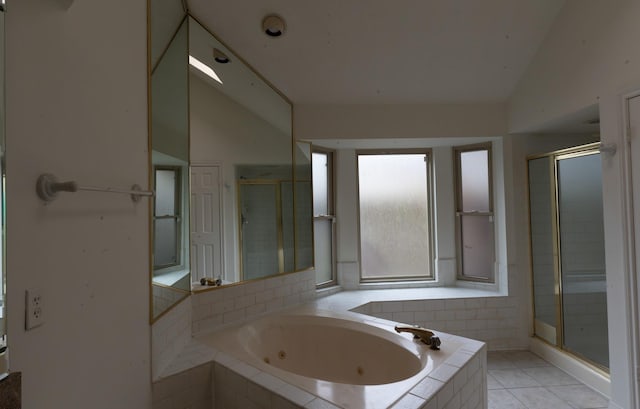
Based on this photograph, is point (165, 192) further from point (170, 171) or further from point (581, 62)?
point (581, 62)

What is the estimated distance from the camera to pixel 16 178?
981 millimetres

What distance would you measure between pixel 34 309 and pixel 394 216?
3360mm

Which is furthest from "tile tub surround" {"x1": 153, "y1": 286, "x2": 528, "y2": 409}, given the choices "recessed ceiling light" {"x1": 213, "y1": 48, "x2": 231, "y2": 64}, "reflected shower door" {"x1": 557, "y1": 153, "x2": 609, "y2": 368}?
"recessed ceiling light" {"x1": 213, "y1": 48, "x2": 231, "y2": 64}

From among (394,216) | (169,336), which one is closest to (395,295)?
(394,216)

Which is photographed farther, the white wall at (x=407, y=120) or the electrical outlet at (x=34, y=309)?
the white wall at (x=407, y=120)

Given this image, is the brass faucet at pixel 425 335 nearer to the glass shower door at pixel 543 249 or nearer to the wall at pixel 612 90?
the wall at pixel 612 90

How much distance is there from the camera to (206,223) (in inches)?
97.5

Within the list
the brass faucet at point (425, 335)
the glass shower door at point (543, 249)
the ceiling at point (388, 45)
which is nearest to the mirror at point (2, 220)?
the ceiling at point (388, 45)

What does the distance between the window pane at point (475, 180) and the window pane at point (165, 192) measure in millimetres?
3037

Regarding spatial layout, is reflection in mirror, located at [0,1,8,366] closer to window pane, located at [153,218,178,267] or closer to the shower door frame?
window pane, located at [153,218,178,267]

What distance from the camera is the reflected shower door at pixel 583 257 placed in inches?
104

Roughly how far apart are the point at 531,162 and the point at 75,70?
3.55 m

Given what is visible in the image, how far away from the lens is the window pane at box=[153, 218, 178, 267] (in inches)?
72.0

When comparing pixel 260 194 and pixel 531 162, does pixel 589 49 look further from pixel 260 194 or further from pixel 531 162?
pixel 260 194
